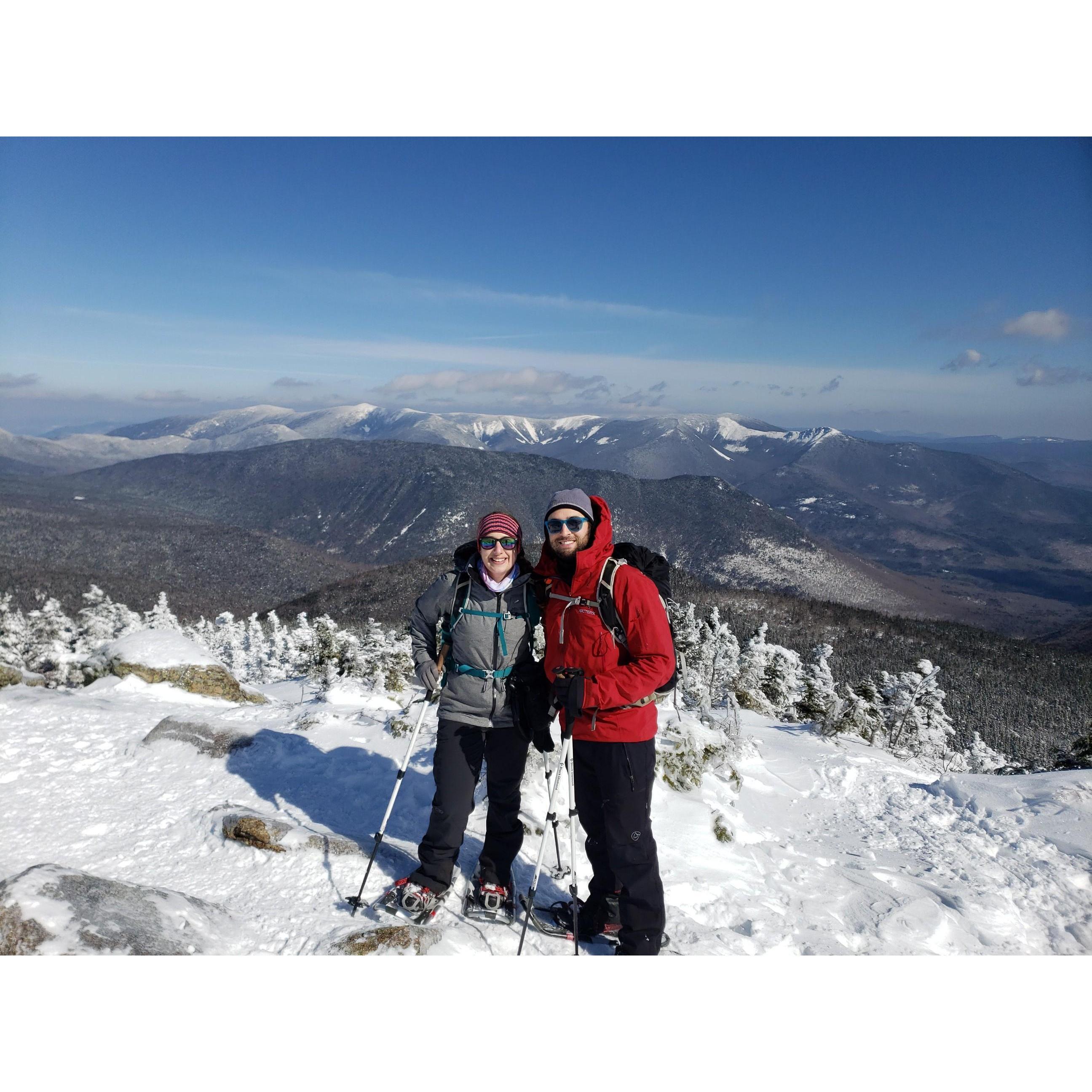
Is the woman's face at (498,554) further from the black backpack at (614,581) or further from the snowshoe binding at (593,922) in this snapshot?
the snowshoe binding at (593,922)

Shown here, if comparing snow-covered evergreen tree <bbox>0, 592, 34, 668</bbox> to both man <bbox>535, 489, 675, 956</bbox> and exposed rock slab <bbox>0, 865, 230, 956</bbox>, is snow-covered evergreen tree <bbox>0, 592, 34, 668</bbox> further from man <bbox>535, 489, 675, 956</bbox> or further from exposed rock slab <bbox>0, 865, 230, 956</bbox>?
man <bbox>535, 489, 675, 956</bbox>

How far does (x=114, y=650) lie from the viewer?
1294 centimetres

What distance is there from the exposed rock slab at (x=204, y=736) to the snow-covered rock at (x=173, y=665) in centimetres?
384

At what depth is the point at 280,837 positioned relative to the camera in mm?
5457

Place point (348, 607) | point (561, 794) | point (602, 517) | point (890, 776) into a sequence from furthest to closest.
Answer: point (348, 607), point (890, 776), point (561, 794), point (602, 517)

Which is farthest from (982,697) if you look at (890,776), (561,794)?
(561,794)

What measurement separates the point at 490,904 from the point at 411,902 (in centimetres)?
68

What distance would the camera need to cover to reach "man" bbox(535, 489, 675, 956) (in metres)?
4.41

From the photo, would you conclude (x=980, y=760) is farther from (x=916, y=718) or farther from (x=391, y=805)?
(x=391, y=805)

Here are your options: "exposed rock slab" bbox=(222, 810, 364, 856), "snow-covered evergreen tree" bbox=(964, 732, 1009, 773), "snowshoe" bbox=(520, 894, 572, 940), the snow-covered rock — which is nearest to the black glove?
"snowshoe" bbox=(520, 894, 572, 940)

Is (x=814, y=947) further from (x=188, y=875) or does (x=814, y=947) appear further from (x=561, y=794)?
(x=188, y=875)

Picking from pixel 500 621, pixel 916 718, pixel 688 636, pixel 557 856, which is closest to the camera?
pixel 500 621

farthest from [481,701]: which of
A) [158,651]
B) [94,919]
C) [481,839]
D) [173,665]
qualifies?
[158,651]
